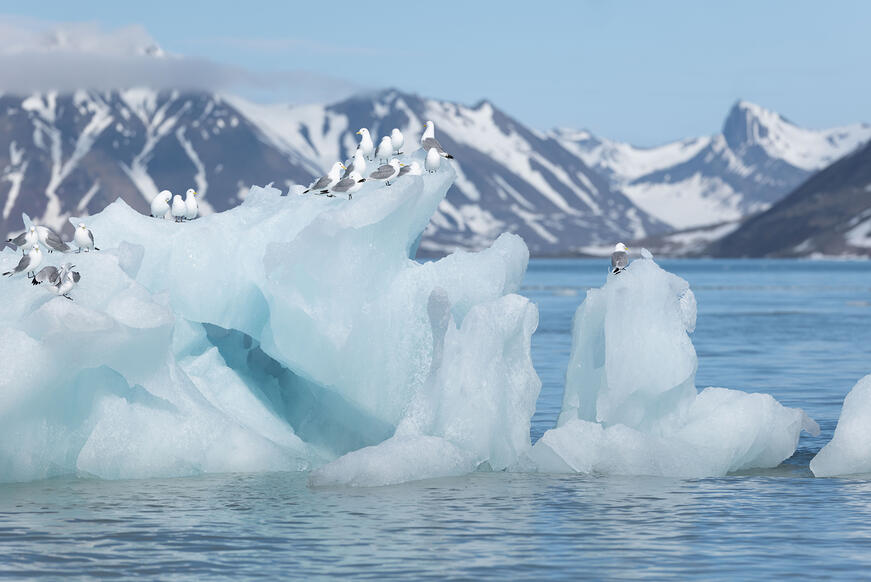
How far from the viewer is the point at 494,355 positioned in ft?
83.8

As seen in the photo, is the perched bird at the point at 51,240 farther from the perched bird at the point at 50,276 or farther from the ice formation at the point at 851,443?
the ice formation at the point at 851,443

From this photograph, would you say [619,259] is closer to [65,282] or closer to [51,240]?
[65,282]

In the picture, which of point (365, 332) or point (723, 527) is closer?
point (723, 527)

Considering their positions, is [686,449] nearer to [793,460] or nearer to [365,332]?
[793,460]

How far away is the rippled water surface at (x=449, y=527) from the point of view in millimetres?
17844

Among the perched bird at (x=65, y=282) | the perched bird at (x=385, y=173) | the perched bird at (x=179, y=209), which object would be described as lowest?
the perched bird at (x=65, y=282)

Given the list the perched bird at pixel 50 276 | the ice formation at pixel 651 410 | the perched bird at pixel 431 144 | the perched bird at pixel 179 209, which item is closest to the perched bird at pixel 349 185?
the perched bird at pixel 431 144

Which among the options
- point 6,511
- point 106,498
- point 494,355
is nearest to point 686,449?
point 494,355

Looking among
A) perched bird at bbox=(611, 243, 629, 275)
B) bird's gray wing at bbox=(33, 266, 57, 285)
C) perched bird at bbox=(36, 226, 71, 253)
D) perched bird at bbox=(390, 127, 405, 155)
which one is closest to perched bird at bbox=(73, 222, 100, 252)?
perched bird at bbox=(36, 226, 71, 253)

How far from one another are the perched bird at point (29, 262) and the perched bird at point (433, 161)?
27.2 ft

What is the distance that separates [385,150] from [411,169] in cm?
231

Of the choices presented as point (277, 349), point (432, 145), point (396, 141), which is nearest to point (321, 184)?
Answer: point (432, 145)

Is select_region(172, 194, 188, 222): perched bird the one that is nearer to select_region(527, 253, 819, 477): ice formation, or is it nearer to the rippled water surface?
the rippled water surface

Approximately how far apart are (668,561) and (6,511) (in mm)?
10544
